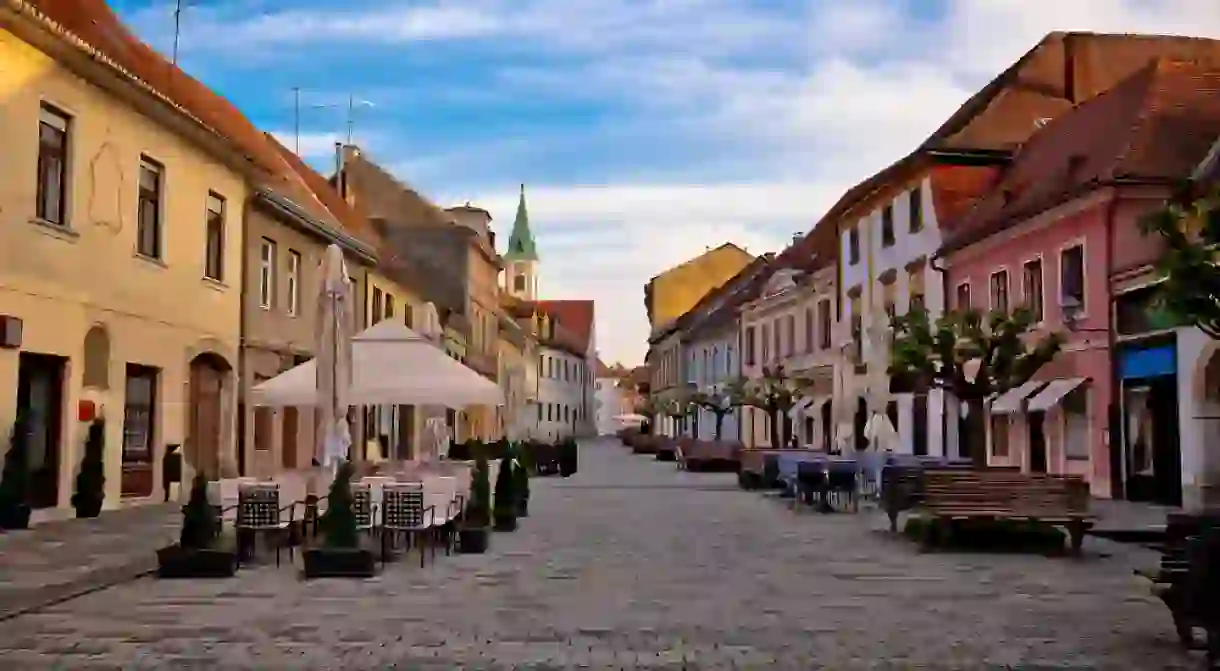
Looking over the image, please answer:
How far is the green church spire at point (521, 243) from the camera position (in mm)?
129625

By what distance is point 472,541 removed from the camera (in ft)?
51.4

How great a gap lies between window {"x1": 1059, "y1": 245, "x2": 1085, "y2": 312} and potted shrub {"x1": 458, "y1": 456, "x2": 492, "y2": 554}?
585 inches

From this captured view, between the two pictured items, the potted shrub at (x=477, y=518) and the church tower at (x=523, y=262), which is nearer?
the potted shrub at (x=477, y=518)

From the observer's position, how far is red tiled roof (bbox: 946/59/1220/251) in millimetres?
25406

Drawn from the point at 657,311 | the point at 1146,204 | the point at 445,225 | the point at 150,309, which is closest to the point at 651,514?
the point at 150,309

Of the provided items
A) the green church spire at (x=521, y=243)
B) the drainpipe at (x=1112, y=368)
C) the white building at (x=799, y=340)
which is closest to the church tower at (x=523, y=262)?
the green church spire at (x=521, y=243)

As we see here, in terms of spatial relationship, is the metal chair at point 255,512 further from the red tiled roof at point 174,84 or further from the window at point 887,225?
the window at point 887,225

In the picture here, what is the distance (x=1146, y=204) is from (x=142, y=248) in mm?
17994

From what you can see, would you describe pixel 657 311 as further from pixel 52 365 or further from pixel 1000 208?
pixel 52 365

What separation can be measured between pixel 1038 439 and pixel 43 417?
20.1m

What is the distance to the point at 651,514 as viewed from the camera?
22.5 metres

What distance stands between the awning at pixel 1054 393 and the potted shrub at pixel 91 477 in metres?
17.7

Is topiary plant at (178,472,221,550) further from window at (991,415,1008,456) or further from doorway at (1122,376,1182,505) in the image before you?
window at (991,415,1008,456)

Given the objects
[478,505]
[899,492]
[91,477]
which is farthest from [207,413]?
[899,492]
